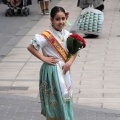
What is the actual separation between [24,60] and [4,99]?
10.5ft

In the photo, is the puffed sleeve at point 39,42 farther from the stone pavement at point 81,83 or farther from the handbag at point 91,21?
the handbag at point 91,21

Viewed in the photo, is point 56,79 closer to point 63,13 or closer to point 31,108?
point 63,13

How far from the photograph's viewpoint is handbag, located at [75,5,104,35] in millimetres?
13805

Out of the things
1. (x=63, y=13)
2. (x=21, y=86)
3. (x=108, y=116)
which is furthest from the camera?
(x=21, y=86)

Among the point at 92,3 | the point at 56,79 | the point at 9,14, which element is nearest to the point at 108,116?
the point at 56,79

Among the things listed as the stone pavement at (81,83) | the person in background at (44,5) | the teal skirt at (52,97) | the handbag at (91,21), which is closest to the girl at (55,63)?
the teal skirt at (52,97)

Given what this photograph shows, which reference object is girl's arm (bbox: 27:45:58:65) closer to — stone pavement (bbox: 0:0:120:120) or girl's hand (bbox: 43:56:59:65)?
girl's hand (bbox: 43:56:59:65)

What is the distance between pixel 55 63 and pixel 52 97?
39 cm

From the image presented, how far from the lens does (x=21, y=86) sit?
890 cm

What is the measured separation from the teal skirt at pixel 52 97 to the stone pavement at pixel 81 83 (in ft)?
4.27

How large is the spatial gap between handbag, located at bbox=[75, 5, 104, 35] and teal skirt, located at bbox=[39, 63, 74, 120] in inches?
321

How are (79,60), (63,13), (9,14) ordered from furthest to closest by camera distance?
(9,14)
(79,60)
(63,13)

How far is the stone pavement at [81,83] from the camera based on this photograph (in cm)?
737

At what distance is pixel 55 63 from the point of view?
5.69 metres
